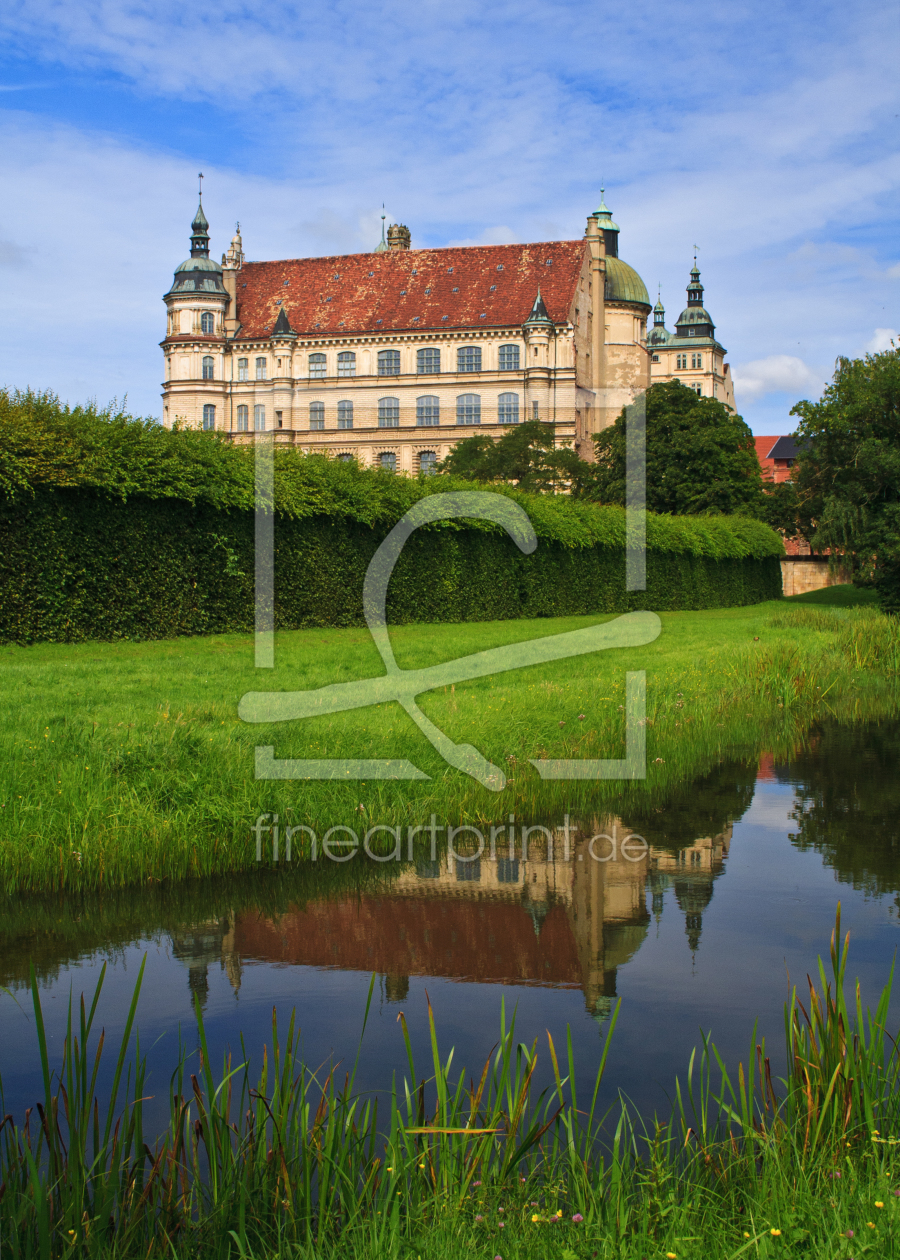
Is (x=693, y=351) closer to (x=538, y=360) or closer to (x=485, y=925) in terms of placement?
(x=538, y=360)

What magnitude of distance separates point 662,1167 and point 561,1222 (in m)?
0.56

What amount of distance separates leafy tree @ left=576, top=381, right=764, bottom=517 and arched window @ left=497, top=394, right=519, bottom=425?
73.8ft

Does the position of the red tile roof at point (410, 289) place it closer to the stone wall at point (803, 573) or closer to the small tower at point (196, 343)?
the small tower at point (196, 343)

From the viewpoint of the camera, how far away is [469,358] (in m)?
80.9

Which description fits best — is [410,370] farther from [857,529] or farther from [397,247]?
[857,529]

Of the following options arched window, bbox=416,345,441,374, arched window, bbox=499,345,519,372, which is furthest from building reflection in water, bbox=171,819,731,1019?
arched window, bbox=416,345,441,374

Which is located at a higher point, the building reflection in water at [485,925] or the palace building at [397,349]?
the palace building at [397,349]

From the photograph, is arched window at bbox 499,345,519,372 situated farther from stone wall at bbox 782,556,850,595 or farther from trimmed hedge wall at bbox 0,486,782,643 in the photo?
trimmed hedge wall at bbox 0,486,782,643

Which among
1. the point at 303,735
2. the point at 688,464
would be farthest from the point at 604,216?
the point at 303,735

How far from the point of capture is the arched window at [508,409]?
79.4 meters

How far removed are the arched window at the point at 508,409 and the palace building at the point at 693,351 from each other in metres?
49.8

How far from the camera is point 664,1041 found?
5379mm

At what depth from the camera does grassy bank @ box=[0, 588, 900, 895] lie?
7.82m

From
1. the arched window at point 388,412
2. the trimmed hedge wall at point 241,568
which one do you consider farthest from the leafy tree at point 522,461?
the arched window at point 388,412
